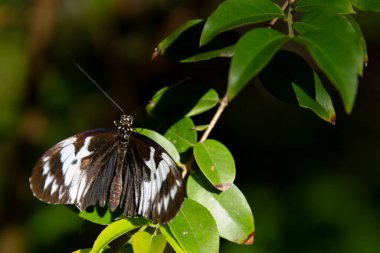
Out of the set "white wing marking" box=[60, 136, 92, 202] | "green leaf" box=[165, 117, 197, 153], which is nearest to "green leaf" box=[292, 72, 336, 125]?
"green leaf" box=[165, 117, 197, 153]

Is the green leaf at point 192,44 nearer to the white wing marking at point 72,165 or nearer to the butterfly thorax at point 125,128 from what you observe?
the butterfly thorax at point 125,128

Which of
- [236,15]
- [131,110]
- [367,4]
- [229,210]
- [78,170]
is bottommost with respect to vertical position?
[131,110]

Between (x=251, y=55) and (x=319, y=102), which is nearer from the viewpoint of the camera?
(x=251, y=55)

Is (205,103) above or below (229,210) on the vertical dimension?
above

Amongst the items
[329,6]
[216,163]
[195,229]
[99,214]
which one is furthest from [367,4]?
[99,214]

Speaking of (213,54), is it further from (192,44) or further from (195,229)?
(195,229)

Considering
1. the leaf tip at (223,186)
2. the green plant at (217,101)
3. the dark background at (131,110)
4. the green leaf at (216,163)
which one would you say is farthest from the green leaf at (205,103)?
the dark background at (131,110)

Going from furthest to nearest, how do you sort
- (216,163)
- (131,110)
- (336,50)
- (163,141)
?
(131,110), (163,141), (216,163), (336,50)

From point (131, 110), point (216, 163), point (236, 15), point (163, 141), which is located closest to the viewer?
point (236, 15)
